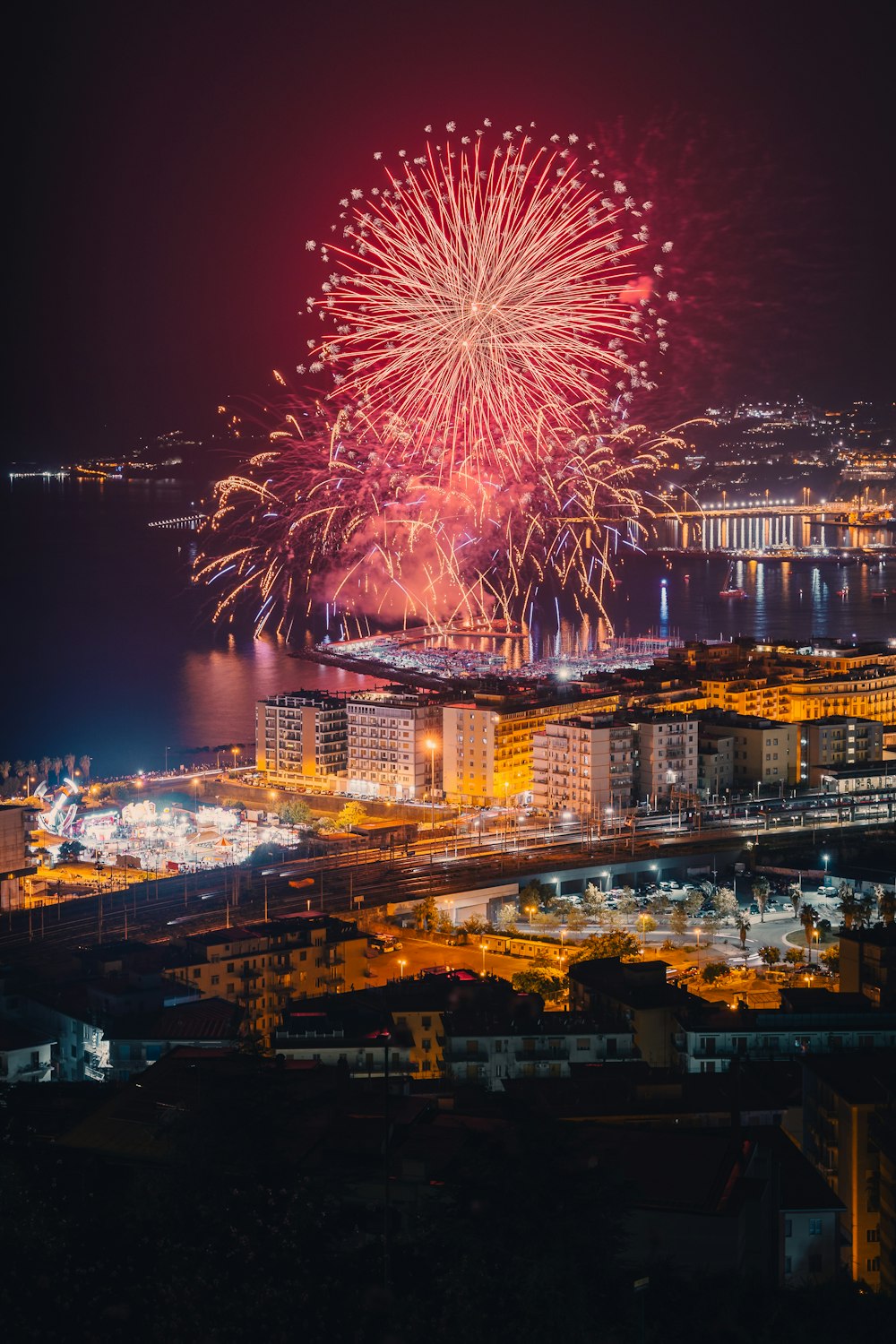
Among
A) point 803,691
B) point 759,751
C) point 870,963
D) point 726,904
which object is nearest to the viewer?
point 870,963

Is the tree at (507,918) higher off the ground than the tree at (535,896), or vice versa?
the tree at (535,896)

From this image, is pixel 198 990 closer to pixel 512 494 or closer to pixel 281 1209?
pixel 281 1209

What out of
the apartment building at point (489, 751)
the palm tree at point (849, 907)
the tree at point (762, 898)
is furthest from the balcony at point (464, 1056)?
the apartment building at point (489, 751)

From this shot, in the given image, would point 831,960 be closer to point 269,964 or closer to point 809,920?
point 809,920

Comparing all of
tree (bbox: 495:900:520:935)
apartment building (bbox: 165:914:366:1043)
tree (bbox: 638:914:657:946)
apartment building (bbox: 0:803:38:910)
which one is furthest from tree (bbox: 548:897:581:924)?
apartment building (bbox: 0:803:38:910)

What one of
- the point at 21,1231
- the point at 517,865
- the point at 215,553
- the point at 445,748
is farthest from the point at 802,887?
the point at 215,553

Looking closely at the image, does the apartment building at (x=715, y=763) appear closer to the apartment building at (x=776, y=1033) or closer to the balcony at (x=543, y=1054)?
the apartment building at (x=776, y=1033)

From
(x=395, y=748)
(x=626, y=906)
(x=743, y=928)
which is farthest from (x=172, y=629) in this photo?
(x=743, y=928)
